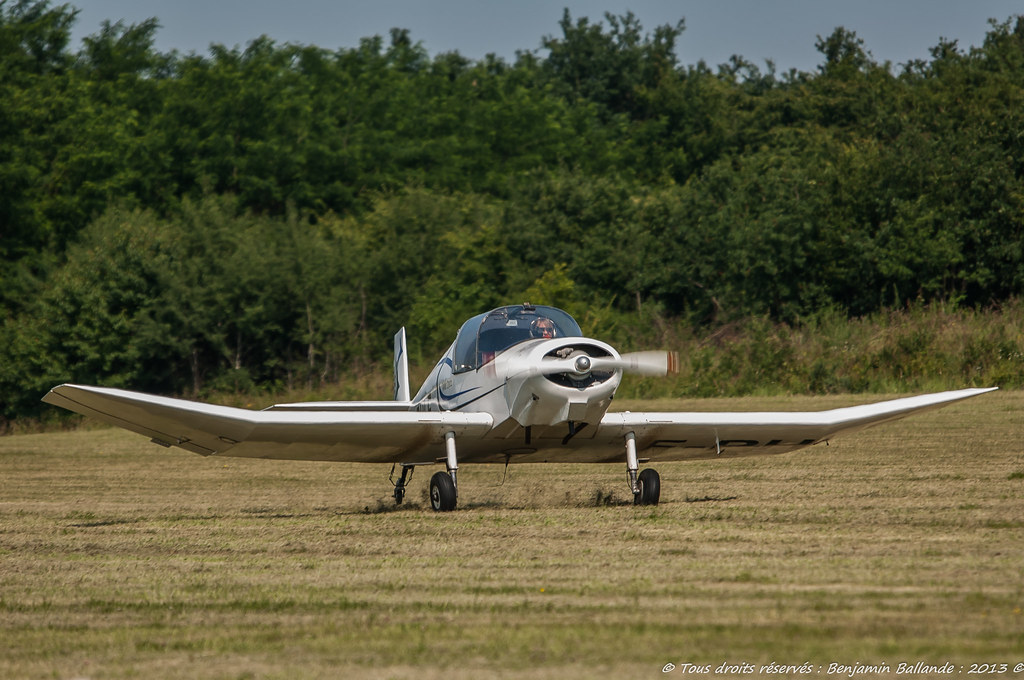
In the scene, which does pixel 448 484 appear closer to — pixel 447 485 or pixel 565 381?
pixel 447 485

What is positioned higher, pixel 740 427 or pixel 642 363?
pixel 642 363

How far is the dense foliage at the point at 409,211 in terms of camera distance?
37.2 metres

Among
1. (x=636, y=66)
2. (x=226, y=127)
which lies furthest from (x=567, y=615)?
(x=636, y=66)

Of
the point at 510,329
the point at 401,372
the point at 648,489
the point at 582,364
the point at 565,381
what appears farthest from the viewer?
the point at 401,372

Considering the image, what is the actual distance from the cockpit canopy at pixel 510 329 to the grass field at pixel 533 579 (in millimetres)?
1588

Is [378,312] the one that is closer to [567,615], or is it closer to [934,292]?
[934,292]

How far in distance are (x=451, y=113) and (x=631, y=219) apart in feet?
80.4

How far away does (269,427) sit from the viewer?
11508 millimetres

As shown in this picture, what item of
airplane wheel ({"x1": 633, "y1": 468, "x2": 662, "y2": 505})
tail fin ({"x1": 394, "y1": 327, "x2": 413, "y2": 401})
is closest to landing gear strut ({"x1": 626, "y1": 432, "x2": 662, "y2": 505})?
airplane wheel ({"x1": 633, "y1": 468, "x2": 662, "y2": 505})

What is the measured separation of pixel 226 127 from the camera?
184ft

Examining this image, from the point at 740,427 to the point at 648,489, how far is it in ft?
4.45

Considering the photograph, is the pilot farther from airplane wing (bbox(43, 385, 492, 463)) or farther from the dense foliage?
the dense foliage

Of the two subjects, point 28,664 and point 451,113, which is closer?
point 28,664

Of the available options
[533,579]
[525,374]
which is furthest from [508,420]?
[533,579]
